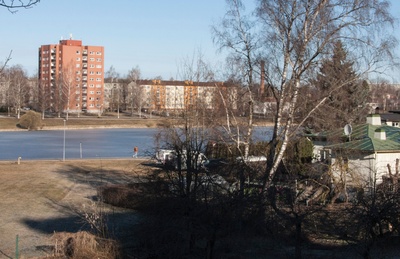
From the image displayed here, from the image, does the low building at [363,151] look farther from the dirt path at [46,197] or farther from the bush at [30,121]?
the bush at [30,121]

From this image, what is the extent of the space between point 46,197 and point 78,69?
294 feet

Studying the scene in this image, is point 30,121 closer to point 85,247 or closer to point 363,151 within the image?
point 363,151

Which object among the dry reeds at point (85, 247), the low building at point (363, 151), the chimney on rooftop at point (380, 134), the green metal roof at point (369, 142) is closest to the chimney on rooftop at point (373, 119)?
the low building at point (363, 151)

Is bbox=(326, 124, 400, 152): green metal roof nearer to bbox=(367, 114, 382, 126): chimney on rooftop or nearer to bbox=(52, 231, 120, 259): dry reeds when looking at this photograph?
bbox=(367, 114, 382, 126): chimney on rooftop

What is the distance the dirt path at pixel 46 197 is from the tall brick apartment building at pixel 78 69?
227 ft

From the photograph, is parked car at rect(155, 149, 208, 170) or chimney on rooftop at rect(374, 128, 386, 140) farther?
chimney on rooftop at rect(374, 128, 386, 140)

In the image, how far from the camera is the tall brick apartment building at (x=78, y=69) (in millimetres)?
106750

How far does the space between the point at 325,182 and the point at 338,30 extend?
5.79 metres

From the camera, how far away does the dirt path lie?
17.5 m

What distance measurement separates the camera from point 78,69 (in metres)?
113

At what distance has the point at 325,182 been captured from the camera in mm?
20750

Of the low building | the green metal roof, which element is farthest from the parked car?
the green metal roof

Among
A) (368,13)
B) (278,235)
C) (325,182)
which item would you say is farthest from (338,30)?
(278,235)

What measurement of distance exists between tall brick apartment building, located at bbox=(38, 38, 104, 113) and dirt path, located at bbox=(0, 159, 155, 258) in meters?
69.1
